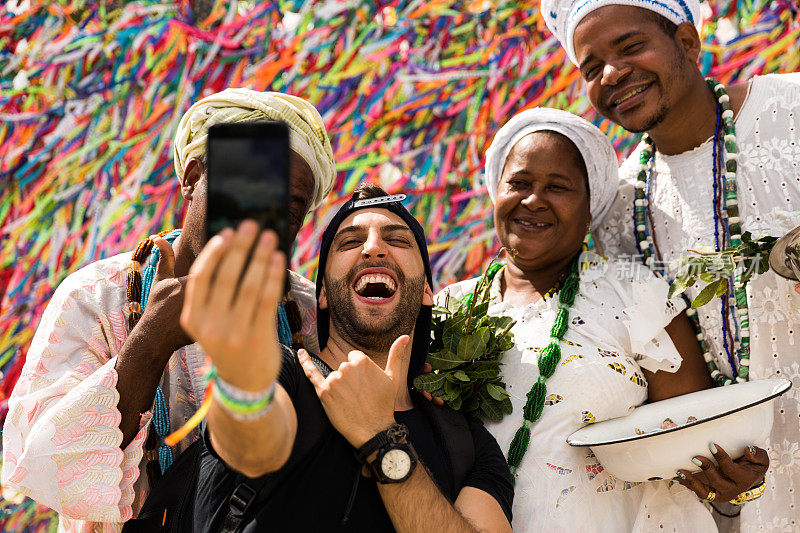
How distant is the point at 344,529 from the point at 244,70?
3100 mm

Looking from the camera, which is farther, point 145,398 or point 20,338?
point 20,338

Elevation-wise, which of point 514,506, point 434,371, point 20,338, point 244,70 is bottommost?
point 20,338

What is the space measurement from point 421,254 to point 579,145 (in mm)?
1051

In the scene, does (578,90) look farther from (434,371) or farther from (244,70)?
(434,371)

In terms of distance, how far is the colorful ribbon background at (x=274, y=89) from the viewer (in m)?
4.19

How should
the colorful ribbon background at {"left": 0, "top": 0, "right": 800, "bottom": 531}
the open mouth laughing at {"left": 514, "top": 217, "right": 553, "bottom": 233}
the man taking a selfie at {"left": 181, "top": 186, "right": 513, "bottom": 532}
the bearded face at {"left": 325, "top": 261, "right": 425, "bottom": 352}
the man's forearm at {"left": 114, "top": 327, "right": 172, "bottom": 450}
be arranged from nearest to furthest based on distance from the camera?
the man taking a selfie at {"left": 181, "top": 186, "right": 513, "bottom": 532} → the man's forearm at {"left": 114, "top": 327, "right": 172, "bottom": 450} → the bearded face at {"left": 325, "top": 261, "right": 425, "bottom": 352} → the open mouth laughing at {"left": 514, "top": 217, "right": 553, "bottom": 233} → the colorful ribbon background at {"left": 0, "top": 0, "right": 800, "bottom": 531}

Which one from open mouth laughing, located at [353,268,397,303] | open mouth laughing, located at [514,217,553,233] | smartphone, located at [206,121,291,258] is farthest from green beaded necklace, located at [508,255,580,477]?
smartphone, located at [206,121,291,258]

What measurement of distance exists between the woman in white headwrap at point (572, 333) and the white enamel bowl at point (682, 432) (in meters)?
0.11

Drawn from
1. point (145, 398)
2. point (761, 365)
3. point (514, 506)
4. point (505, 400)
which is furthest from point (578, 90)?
point (145, 398)

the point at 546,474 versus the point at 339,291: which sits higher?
the point at 339,291

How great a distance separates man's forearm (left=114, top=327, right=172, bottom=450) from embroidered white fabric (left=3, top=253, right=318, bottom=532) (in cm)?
3

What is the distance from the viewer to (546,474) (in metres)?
2.67

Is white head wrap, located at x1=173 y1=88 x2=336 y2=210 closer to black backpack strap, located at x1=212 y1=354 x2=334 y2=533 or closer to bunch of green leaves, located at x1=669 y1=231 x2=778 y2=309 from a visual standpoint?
black backpack strap, located at x1=212 y1=354 x2=334 y2=533

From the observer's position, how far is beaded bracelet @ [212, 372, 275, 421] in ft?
4.57
